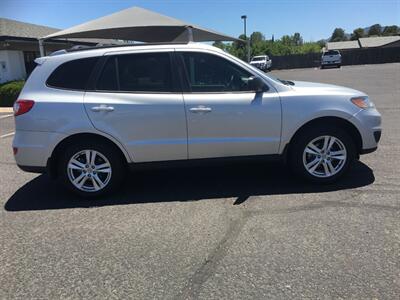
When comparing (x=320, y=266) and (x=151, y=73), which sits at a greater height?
(x=151, y=73)

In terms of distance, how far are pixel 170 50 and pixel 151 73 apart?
367mm

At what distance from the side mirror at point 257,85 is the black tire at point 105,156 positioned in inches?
71.3

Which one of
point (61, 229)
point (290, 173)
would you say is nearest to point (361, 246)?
point (290, 173)

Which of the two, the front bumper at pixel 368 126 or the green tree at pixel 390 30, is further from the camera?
the green tree at pixel 390 30

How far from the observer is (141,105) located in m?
5.03

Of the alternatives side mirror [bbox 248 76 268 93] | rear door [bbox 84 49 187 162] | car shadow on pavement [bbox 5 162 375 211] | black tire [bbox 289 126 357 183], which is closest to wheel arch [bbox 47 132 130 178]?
rear door [bbox 84 49 187 162]

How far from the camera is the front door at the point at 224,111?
506 cm

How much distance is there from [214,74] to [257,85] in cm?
54

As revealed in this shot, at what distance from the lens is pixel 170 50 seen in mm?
5199

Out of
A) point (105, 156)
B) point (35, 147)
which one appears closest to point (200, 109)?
point (105, 156)

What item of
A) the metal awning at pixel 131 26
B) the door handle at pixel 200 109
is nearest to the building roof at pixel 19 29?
the metal awning at pixel 131 26

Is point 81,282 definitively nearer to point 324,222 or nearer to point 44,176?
point 324,222

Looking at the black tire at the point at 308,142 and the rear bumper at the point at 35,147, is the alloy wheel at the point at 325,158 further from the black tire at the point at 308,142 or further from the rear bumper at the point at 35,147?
the rear bumper at the point at 35,147

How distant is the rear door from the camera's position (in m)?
5.03
